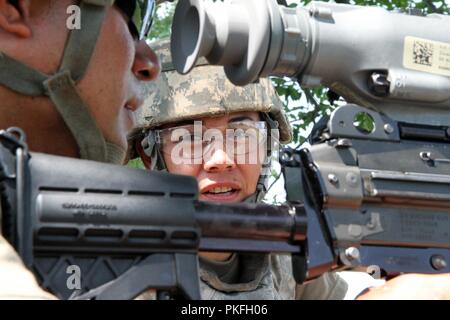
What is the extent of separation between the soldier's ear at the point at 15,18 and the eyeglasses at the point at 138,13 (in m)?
0.31

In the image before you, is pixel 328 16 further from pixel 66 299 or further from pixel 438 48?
pixel 66 299

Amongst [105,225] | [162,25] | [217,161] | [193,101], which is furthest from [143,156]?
[162,25]

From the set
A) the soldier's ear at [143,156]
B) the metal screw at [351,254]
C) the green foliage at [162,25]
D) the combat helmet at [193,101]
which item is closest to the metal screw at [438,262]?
the metal screw at [351,254]

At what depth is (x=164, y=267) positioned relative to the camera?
1.95 m

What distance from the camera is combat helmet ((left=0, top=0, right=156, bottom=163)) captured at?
229 centimetres

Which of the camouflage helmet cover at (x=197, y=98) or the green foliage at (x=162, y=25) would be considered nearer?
the camouflage helmet cover at (x=197, y=98)

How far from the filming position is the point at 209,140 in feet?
12.9

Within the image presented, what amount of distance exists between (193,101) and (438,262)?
206cm

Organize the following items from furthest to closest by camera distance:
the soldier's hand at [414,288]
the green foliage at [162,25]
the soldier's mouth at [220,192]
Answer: the green foliage at [162,25] → the soldier's mouth at [220,192] → the soldier's hand at [414,288]

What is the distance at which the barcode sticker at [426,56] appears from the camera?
7.54ft

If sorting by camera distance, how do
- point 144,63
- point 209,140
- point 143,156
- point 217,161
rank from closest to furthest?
point 144,63 < point 217,161 < point 209,140 < point 143,156

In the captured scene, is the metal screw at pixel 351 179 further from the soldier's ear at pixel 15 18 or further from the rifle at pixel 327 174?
the soldier's ear at pixel 15 18

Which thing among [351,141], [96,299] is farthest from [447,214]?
[96,299]

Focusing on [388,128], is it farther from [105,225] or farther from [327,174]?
[105,225]
